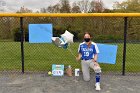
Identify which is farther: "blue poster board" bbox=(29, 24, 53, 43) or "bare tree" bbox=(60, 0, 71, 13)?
"bare tree" bbox=(60, 0, 71, 13)

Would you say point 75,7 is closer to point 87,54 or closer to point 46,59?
point 46,59

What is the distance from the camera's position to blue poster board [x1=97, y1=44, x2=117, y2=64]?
7.21 m

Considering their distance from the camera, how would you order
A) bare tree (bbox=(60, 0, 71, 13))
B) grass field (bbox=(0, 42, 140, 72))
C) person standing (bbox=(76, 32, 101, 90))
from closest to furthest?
1. person standing (bbox=(76, 32, 101, 90))
2. grass field (bbox=(0, 42, 140, 72))
3. bare tree (bbox=(60, 0, 71, 13))

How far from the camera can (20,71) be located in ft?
25.1

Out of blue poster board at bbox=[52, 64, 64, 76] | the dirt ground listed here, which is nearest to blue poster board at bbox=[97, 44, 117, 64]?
the dirt ground

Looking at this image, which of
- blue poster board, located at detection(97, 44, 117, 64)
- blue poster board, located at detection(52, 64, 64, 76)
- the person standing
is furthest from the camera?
blue poster board, located at detection(97, 44, 117, 64)

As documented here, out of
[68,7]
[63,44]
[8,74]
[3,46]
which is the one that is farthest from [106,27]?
[68,7]

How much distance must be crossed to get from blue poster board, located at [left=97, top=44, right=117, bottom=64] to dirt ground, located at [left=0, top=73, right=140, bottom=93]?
459 mm

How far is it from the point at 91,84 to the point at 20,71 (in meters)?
2.33

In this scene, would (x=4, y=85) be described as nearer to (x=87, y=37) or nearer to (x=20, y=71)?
(x=20, y=71)

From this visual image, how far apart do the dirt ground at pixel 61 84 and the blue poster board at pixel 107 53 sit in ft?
1.51

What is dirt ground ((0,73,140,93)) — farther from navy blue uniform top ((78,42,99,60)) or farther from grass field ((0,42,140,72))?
→ grass field ((0,42,140,72))

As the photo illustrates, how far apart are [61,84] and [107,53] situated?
168 centimetres

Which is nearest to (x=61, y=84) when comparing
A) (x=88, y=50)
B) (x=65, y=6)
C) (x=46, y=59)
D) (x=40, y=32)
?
(x=88, y=50)
